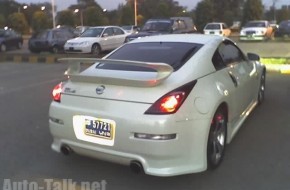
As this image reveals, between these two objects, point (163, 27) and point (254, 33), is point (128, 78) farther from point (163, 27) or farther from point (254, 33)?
point (254, 33)

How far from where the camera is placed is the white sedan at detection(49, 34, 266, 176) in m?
3.75

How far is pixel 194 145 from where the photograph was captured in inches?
153

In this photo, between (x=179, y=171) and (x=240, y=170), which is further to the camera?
(x=240, y=170)

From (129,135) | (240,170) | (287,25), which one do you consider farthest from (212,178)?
(287,25)

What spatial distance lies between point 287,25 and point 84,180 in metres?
33.2

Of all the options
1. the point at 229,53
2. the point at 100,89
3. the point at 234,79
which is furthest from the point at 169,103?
the point at 229,53

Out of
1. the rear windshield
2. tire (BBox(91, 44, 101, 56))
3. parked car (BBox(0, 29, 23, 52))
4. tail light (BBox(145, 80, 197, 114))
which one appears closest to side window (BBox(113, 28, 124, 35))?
tire (BBox(91, 44, 101, 56))

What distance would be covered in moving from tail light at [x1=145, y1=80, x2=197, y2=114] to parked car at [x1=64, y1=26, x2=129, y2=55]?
15908 mm

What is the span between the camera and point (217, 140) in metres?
4.42

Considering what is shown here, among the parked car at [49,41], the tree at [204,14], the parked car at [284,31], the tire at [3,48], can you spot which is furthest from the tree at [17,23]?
the parked car at [49,41]

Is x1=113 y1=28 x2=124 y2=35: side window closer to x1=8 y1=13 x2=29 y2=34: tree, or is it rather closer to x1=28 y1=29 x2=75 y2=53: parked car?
x1=28 y1=29 x2=75 y2=53: parked car

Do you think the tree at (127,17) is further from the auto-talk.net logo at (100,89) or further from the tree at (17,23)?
the auto-talk.net logo at (100,89)

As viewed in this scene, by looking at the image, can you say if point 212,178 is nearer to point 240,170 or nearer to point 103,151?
point 240,170

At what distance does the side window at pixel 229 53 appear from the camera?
5105 mm
